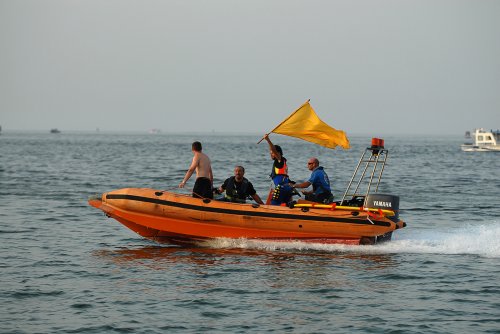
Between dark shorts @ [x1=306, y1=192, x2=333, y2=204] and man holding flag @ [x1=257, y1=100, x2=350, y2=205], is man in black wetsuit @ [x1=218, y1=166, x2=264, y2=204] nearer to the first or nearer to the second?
man holding flag @ [x1=257, y1=100, x2=350, y2=205]

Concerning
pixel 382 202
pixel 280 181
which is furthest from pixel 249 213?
pixel 382 202

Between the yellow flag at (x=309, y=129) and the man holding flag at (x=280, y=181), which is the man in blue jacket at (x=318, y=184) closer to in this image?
the man holding flag at (x=280, y=181)

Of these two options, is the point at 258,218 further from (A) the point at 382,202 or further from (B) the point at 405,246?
(B) the point at 405,246

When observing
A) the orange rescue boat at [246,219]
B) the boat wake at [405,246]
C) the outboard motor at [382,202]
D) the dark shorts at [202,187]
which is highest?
the dark shorts at [202,187]

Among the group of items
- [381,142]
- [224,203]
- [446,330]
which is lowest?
[446,330]

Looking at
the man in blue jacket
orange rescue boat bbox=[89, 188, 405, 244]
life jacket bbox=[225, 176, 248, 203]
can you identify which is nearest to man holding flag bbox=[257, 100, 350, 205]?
the man in blue jacket

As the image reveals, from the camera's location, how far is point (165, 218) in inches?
603

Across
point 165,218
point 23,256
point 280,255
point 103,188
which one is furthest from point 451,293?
point 103,188

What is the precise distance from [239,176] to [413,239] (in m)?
4.12

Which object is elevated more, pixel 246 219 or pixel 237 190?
pixel 237 190

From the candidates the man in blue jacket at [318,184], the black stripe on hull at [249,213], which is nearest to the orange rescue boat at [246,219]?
the black stripe on hull at [249,213]

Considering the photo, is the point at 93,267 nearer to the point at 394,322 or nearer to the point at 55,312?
the point at 55,312

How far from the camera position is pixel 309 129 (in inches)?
Answer: 620

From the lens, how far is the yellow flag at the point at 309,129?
15602mm
